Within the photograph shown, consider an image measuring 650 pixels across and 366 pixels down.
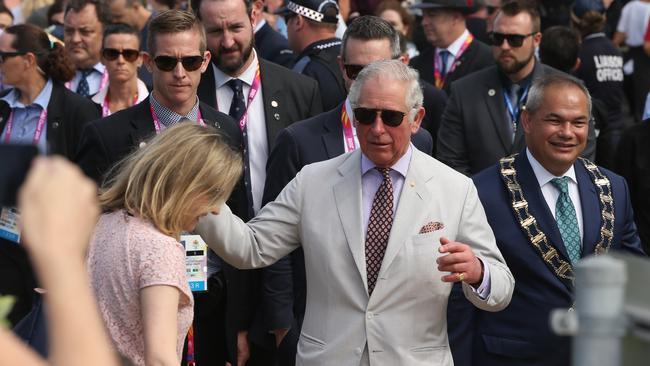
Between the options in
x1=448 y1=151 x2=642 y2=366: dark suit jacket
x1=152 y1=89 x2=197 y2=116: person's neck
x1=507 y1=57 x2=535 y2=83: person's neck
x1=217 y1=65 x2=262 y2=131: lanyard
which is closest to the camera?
x1=448 y1=151 x2=642 y2=366: dark suit jacket

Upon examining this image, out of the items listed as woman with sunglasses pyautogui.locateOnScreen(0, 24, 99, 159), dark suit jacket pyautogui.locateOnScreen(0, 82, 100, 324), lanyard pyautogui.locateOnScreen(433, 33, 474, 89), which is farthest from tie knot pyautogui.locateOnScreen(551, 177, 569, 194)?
lanyard pyautogui.locateOnScreen(433, 33, 474, 89)

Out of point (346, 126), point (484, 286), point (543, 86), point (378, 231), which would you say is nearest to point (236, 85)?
A: point (346, 126)

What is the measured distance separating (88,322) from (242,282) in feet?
15.4

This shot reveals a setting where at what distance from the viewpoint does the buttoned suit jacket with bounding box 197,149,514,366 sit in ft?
17.0

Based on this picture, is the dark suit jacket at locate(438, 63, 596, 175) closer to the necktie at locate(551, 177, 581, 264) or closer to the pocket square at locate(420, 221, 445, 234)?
the necktie at locate(551, 177, 581, 264)

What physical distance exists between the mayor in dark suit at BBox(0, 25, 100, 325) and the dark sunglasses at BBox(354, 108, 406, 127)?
10.0ft

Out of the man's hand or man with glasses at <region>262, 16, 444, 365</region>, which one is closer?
the man's hand

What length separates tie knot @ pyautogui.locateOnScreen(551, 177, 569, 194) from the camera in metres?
6.05

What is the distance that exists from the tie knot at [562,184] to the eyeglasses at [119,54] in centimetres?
386

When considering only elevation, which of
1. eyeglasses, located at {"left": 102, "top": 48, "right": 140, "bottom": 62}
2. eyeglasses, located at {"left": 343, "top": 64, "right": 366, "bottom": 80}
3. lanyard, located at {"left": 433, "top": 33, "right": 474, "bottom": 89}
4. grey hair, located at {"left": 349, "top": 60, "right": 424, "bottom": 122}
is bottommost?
lanyard, located at {"left": 433, "top": 33, "right": 474, "bottom": 89}

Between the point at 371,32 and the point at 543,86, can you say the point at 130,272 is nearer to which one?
the point at 543,86

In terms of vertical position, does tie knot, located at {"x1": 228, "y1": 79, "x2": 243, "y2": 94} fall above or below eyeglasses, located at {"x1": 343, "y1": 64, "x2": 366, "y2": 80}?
below

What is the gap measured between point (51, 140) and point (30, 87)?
27.9 inches

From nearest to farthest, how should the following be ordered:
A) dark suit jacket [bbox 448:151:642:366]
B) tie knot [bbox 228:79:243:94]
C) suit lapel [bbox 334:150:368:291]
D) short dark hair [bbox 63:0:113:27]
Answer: suit lapel [bbox 334:150:368:291], dark suit jacket [bbox 448:151:642:366], tie knot [bbox 228:79:243:94], short dark hair [bbox 63:0:113:27]
